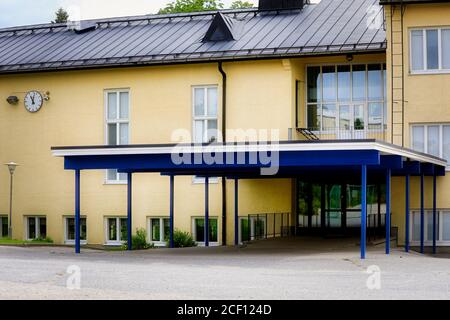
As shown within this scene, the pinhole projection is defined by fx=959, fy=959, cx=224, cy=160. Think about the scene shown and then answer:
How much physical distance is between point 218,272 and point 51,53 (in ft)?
56.4

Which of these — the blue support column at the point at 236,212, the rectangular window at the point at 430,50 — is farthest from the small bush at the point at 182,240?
the rectangular window at the point at 430,50

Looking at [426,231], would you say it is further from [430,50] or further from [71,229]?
[71,229]

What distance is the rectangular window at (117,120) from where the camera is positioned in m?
31.6

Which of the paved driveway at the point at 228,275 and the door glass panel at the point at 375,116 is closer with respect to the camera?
the paved driveway at the point at 228,275

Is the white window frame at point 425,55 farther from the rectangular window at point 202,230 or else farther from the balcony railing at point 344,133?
the rectangular window at point 202,230

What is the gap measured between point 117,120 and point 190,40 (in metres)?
3.59

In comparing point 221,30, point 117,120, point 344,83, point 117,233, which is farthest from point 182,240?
point 344,83

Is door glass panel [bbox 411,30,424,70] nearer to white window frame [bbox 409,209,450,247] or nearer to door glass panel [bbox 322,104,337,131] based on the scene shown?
door glass panel [bbox 322,104,337,131]

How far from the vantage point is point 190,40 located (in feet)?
104

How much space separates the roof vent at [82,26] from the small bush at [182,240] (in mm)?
9473

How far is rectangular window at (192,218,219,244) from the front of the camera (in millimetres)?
30531

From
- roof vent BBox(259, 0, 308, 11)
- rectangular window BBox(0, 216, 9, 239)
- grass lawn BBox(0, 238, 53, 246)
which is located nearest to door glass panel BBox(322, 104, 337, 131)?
roof vent BBox(259, 0, 308, 11)

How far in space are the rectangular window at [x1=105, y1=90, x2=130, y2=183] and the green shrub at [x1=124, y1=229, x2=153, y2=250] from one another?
75.2 inches
